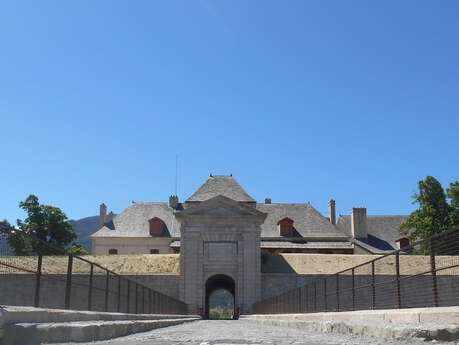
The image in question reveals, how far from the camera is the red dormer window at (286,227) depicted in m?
59.7

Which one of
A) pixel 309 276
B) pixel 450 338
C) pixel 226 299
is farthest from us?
pixel 226 299

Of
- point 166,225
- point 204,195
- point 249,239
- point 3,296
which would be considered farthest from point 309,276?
point 3,296

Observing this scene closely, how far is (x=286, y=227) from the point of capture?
59.8 meters

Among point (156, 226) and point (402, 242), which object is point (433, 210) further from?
point (156, 226)

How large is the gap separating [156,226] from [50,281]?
170 feet

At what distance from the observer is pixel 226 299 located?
13950 centimetres

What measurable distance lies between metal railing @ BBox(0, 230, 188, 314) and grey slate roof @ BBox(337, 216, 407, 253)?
162ft

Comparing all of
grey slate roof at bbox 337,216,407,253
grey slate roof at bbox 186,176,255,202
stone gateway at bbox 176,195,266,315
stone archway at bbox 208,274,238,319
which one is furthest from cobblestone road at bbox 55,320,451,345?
grey slate roof at bbox 337,216,407,253

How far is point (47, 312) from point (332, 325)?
5688 mm

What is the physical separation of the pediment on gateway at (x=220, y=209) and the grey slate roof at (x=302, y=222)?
13331 millimetres

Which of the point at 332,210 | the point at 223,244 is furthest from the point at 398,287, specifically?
the point at 332,210

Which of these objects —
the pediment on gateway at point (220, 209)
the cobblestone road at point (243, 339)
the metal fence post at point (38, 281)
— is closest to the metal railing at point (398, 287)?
the cobblestone road at point (243, 339)

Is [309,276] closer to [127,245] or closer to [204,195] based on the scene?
[204,195]

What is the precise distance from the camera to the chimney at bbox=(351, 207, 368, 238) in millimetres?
64312
